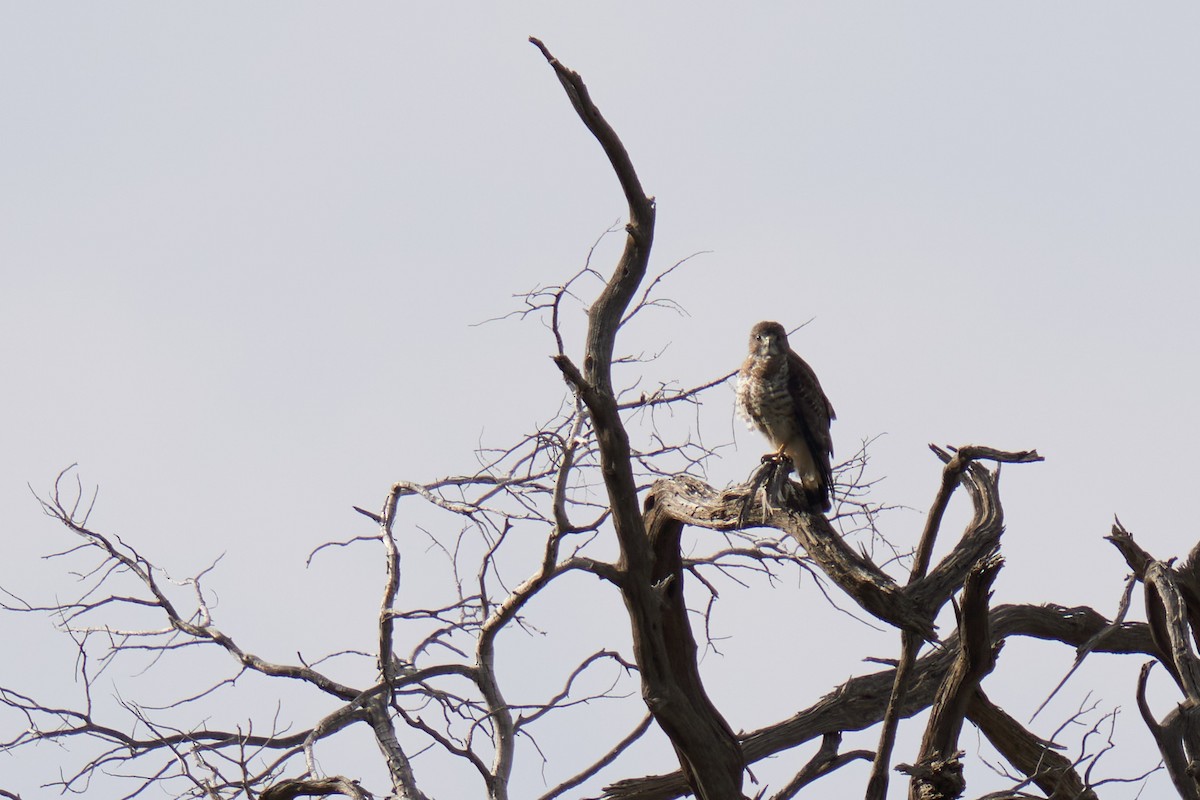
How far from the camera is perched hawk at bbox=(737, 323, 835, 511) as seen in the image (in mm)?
6938

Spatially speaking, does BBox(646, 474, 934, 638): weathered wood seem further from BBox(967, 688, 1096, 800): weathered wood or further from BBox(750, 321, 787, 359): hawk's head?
BBox(750, 321, 787, 359): hawk's head

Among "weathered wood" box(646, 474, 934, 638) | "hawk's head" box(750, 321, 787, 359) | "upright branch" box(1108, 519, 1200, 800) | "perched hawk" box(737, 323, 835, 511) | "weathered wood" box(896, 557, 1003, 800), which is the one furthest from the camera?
"hawk's head" box(750, 321, 787, 359)

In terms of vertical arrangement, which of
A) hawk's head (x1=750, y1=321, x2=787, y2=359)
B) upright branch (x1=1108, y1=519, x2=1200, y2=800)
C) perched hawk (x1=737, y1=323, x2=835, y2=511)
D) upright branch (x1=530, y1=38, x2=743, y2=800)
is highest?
hawk's head (x1=750, y1=321, x2=787, y2=359)

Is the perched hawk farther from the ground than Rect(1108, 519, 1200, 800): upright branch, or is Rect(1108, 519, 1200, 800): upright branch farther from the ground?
the perched hawk

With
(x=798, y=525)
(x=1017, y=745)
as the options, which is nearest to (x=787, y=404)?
(x=1017, y=745)

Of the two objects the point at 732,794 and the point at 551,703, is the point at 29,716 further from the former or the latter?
the point at 732,794

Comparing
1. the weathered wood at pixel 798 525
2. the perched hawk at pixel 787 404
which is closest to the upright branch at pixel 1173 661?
the weathered wood at pixel 798 525

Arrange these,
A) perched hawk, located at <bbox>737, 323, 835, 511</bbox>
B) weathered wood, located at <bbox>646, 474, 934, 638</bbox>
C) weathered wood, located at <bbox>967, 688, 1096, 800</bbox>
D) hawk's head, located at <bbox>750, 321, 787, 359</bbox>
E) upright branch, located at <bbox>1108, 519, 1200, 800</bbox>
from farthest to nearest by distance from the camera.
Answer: hawk's head, located at <bbox>750, 321, 787, 359</bbox> < perched hawk, located at <bbox>737, 323, 835, 511</bbox> < weathered wood, located at <bbox>967, 688, 1096, 800</bbox> < upright branch, located at <bbox>1108, 519, 1200, 800</bbox> < weathered wood, located at <bbox>646, 474, 934, 638</bbox>

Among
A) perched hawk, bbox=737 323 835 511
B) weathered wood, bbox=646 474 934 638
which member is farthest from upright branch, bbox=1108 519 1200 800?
perched hawk, bbox=737 323 835 511

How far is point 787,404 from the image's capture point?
7.15 m

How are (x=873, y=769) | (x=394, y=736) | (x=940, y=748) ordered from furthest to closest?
(x=394, y=736) → (x=873, y=769) → (x=940, y=748)

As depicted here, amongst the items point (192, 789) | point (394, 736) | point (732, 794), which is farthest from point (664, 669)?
point (192, 789)

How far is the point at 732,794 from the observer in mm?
5418

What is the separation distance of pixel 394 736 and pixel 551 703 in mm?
869
